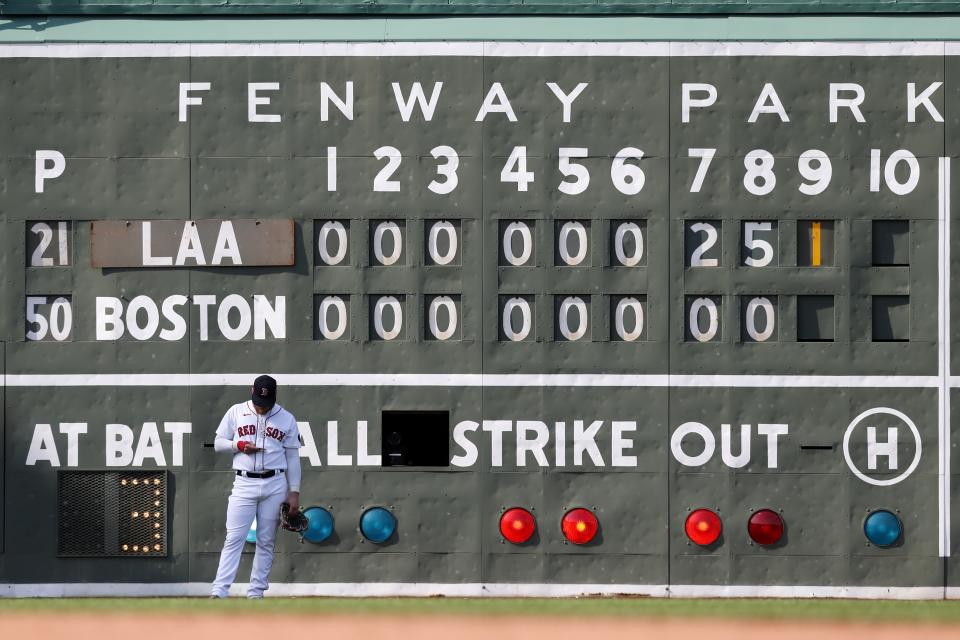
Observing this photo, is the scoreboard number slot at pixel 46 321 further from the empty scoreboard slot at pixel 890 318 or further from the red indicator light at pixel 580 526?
the empty scoreboard slot at pixel 890 318

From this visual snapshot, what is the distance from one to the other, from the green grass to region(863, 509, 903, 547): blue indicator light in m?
0.45

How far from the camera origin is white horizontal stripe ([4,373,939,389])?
12.7 m

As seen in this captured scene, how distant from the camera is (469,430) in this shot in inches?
500

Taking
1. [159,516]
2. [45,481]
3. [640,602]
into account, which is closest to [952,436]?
→ [640,602]

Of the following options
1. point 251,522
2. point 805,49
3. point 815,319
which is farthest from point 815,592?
point 251,522

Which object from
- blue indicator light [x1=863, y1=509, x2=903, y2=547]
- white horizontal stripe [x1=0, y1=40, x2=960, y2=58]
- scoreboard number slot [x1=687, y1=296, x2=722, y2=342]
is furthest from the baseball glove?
blue indicator light [x1=863, y1=509, x2=903, y2=547]

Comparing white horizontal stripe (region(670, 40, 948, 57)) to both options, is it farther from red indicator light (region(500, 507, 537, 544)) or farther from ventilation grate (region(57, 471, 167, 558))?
ventilation grate (region(57, 471, 167, 558))

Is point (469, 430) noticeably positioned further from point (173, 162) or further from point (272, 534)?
point (173, 162)

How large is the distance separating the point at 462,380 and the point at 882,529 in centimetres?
323

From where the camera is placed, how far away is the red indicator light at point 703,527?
496 inches

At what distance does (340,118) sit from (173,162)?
1.28m

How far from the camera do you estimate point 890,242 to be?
41.9 ft

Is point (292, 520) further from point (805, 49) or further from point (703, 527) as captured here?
point (805, 49)

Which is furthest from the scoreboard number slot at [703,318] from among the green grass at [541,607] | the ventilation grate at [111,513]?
the ventilation grate at [111,513]
